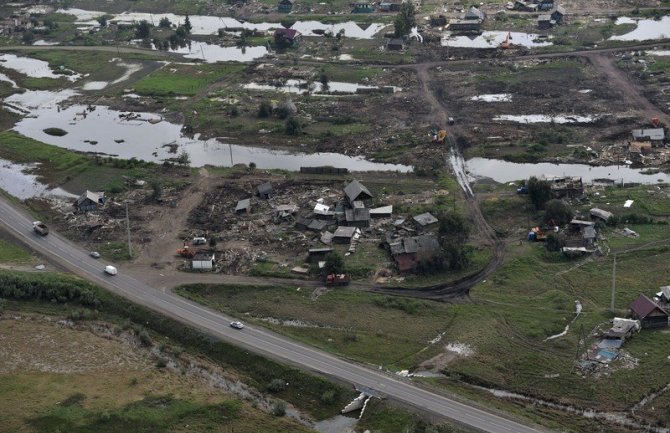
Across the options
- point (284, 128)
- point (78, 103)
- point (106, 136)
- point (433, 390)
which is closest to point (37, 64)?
point (78, 103)

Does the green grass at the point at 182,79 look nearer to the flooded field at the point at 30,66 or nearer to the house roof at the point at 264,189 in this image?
the flooded field at the point at 30,66

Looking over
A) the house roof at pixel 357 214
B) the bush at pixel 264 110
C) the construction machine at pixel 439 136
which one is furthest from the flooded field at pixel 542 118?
the house roof at pixel 357 214

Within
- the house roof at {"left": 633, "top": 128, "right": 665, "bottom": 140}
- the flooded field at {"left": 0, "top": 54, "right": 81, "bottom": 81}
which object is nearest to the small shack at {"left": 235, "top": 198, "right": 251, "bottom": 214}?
the house roof at {"left": 633, "top": 128, "right": 665, "bottom": 140}

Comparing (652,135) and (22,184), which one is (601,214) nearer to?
(652,135)

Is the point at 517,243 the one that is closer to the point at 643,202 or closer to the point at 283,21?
the point at 643,202

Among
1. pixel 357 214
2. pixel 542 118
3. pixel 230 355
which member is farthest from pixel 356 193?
pixel 542 118
